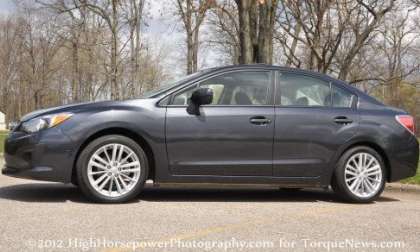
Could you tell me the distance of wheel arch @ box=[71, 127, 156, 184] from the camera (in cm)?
648

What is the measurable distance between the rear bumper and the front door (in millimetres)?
1614

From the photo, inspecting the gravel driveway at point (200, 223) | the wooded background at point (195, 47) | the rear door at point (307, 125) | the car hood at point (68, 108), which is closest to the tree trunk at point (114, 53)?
the wooded background at point (195, 47)

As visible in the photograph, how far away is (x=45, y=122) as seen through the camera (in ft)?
21.0

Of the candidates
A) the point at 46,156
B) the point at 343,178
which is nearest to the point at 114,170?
the point at 46,156

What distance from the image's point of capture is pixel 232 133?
676cm

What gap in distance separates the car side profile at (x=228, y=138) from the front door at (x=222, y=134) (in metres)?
0.01

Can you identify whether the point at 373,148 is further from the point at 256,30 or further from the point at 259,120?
the point at 256,30

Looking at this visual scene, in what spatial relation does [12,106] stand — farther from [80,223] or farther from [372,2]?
[80,223]

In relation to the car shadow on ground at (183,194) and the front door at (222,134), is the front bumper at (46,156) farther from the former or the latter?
the front door at (222,134)

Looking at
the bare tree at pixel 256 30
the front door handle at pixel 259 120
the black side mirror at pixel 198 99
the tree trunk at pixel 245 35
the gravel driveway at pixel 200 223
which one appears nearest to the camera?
the gravel driveway at pixel 200 223

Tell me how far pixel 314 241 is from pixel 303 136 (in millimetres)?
2302

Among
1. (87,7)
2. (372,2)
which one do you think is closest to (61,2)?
(87,7)

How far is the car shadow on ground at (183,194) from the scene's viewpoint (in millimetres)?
6880

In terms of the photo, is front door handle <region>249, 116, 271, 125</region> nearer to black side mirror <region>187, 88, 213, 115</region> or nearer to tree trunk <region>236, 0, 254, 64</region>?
black side mirror <region>187, 88, 213, 115</region>
